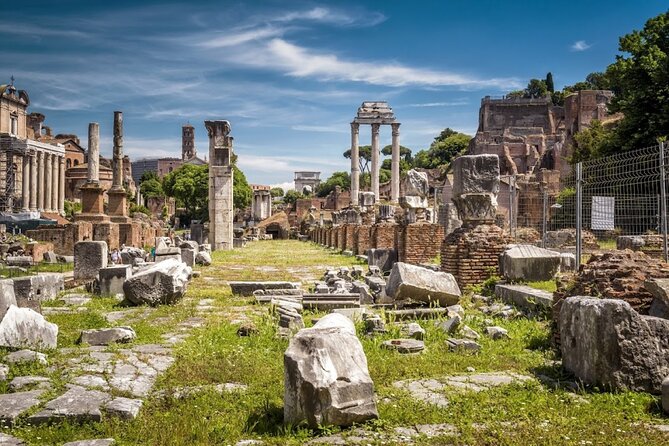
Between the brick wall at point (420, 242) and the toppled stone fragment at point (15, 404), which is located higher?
the brick wall at point (420, 242)

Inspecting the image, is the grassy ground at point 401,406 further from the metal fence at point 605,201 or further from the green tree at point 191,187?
the green tree at point 191,187

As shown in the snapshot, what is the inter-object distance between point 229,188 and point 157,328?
890 inches

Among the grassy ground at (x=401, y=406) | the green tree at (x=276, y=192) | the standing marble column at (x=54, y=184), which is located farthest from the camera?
the green tree at (x=276, y=192)

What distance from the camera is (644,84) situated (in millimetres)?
26812

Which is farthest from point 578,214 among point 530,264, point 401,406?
point 401,406

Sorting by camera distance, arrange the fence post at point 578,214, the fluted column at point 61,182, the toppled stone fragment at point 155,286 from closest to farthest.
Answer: the fence post at point 578,214 < the toppled stone fragment at point 155,286 < the fluted column at point 61,182

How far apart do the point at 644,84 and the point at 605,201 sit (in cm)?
1730

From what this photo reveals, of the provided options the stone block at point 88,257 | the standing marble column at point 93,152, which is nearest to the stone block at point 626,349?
the stone block at point 88,257

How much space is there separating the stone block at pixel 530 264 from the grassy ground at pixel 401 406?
127 inches

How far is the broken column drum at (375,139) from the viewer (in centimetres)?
5316

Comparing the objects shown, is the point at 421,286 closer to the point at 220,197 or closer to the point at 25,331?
the point at 25,331

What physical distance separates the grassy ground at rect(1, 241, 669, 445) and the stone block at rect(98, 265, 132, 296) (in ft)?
14.7

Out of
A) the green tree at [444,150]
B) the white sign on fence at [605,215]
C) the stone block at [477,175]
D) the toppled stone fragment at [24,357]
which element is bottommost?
the toppled stone fragment at [24,357]

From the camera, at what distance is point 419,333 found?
7.24m
